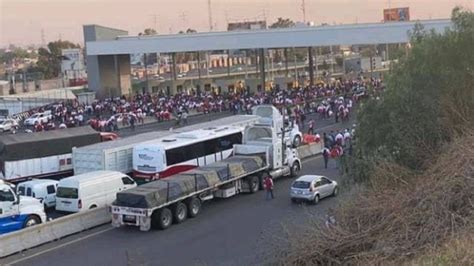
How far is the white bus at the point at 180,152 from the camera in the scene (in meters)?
27.2

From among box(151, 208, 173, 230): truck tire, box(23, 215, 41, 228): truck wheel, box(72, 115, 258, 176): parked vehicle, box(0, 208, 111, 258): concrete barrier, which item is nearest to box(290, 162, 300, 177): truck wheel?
box(72, 115, 258, 176): parked vehicle

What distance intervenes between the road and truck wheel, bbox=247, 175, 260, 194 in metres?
1.89

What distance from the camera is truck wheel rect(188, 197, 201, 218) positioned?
22703mm

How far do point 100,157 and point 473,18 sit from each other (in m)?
15.0

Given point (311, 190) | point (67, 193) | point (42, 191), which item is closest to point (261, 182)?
point (311, 190)

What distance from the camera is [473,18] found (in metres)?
19.3

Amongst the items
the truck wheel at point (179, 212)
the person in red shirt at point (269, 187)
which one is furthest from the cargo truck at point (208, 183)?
the person in red shirt at point (269, 187)

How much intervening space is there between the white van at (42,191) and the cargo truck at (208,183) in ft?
15.2

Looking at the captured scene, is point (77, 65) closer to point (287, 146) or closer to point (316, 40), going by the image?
point (316, 40)

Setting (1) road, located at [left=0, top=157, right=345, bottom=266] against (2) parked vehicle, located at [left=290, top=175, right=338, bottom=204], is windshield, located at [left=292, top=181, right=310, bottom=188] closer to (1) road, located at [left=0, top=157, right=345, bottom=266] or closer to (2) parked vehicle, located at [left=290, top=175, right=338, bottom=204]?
(2) parked vehicle, located at [left=290, top=175, right=338, bottom=204]

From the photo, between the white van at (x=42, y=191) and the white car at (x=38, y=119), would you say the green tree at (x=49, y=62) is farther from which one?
the white van at (x=42, y=191)

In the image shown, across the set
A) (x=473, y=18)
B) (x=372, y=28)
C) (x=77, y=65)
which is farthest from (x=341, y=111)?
(x=77, y=65)

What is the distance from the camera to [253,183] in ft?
87.2

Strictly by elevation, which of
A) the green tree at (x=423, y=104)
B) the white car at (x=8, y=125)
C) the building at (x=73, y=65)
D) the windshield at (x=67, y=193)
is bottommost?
the windshield at (x=67, y=193)
